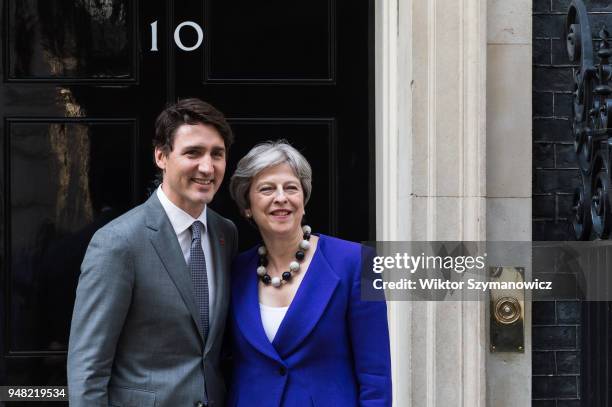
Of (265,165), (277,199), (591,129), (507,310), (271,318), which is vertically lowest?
(507,310)

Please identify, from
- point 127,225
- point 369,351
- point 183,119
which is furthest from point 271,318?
point 183,119

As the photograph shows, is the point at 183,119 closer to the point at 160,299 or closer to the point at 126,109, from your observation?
the point at 160,299

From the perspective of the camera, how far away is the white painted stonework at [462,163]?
5156 mm

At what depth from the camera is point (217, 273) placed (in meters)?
3.76

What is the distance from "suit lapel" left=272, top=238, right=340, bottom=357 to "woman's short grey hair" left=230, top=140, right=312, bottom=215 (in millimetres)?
308

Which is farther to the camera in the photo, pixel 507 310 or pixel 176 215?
pixel 507 310

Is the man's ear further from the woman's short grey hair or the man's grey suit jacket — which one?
the woman's short grey hair

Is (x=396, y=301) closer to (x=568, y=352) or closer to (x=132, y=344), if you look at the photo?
(x=568, y=352)

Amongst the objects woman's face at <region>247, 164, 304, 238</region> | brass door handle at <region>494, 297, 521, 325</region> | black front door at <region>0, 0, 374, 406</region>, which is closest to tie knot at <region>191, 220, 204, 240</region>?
woman's face at <region>247, 164, 304, 238</region>

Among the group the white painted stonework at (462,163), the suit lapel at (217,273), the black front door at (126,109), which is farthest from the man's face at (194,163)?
the black front door at (126,109)

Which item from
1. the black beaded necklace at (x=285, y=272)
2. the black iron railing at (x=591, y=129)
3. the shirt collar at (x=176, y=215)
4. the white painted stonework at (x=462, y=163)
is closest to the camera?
the shirt collar at (x=176, y=215)

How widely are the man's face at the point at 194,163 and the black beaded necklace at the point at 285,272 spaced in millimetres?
383

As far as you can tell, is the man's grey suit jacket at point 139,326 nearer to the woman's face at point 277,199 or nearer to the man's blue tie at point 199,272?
the man's blue tie at point 199,272

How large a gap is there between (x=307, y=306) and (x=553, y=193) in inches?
90.4
